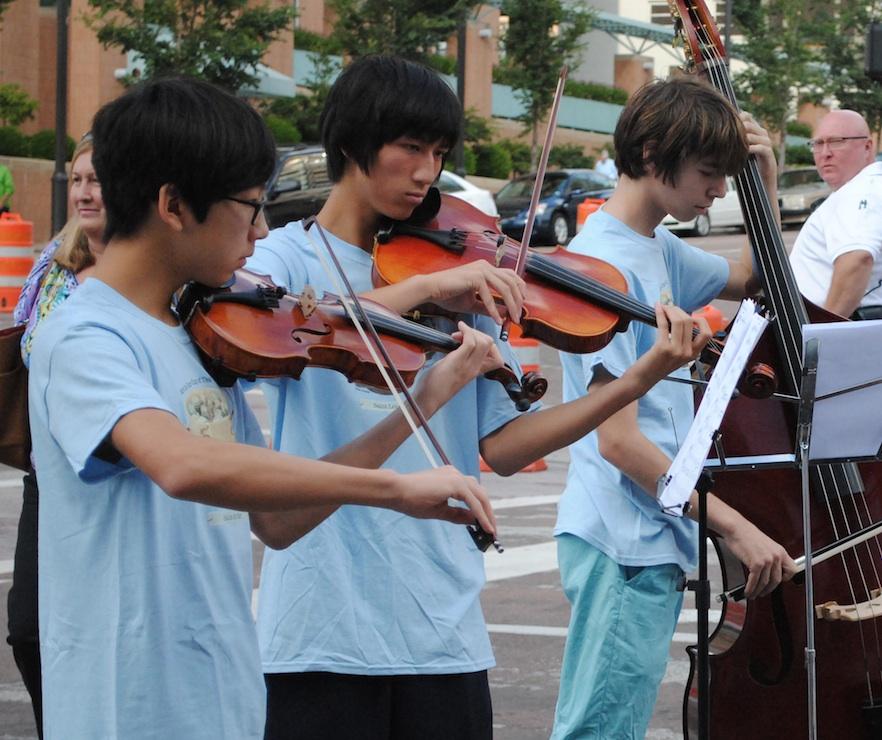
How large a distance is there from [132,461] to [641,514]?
1.63 meters

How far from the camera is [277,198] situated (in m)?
21.0

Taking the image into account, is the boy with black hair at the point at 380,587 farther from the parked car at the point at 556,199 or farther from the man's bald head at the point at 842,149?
the parked car at the point at 556,199

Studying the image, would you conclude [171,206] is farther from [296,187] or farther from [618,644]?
[296,187]

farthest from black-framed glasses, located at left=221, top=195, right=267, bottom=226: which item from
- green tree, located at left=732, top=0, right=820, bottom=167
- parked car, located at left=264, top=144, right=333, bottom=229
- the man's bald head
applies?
green tree, located at left=732, top=0, right=820, bottom=167

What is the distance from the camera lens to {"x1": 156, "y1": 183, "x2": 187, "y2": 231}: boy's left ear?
90.0 inches

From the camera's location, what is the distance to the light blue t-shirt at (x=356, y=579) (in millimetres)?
2783

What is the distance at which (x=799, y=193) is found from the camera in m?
33.8

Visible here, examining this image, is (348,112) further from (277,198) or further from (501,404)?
(277,198)

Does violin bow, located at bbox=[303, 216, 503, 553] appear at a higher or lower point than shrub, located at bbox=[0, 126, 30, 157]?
higher

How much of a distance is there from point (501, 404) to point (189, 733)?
3.20ft

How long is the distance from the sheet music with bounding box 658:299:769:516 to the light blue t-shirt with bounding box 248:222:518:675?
43 centimetres

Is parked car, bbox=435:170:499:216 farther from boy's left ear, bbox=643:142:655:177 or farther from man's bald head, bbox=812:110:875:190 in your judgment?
boy's left ear, bbox=643:142:655:177

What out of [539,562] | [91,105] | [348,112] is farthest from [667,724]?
Answer: [91,105]

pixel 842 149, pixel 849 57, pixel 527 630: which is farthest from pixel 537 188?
pixel 849 57
